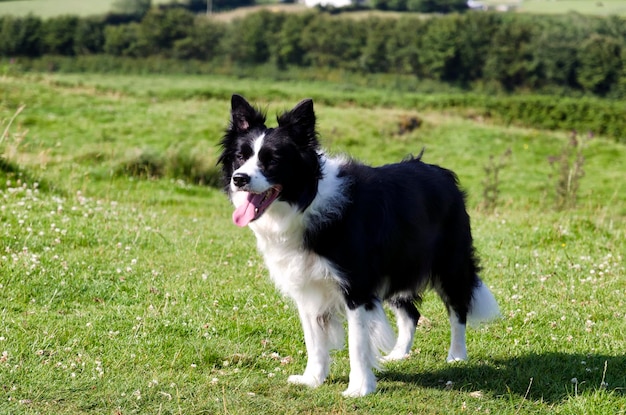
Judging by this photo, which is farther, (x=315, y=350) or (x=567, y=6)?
(x=567, y=6)

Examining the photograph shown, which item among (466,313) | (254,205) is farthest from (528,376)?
(254,205)

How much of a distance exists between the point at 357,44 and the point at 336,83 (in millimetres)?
4115

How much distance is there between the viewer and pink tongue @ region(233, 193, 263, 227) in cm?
553

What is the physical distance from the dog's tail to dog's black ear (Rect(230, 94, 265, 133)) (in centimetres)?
262

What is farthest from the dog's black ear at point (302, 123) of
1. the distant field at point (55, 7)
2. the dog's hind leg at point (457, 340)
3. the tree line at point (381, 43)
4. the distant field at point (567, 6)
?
the distant field at point (55, 7)

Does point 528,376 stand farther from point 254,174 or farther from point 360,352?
point 254,174

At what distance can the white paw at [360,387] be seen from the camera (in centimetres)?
585

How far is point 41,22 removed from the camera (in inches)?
2106

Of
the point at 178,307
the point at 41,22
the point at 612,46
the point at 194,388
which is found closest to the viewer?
the point at 194,388

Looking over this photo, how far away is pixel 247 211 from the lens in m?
5.56

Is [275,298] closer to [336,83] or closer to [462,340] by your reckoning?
[462,340]

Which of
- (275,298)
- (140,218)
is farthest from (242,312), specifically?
(140,218)

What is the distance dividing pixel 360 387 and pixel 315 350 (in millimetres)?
520

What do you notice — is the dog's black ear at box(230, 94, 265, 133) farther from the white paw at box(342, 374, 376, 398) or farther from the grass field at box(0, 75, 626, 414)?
the white paw at box(342, 374, 376, 398)
